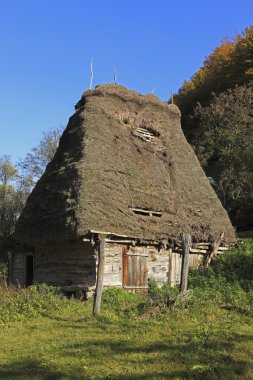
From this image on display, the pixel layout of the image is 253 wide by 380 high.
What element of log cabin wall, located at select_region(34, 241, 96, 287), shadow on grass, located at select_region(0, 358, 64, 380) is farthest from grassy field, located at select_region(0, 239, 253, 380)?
log cabin wall, located at select_region(34, 241, 96, 287)

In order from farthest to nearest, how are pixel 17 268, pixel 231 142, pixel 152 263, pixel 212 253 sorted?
pixel 231 142 < pixel 212 253 < pixel 17 268 < pixel 152 263

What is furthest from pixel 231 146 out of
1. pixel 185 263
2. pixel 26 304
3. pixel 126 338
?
pixel 126 338

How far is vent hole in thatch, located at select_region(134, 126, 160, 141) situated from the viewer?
68.7ft

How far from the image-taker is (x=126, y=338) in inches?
343

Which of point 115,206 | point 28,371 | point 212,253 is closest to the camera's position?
point 28,371

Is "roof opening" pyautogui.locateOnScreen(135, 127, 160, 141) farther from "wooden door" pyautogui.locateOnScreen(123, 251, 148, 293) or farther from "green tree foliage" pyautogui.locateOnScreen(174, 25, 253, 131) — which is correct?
"green tree foliage" pyautogui.locateOnScreen(174, 25, 253, 131)

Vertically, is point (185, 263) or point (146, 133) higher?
point (146, 133)

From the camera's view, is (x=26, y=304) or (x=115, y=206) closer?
(x=26, y=304)

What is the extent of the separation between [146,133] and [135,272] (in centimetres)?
741

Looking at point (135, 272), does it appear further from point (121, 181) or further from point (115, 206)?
point (121, 181)

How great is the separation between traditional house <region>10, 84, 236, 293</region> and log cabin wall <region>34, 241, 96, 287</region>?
0.04 meters

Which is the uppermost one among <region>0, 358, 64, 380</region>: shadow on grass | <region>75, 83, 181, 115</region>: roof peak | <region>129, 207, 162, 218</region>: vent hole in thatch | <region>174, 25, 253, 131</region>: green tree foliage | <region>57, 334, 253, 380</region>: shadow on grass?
<region>174, 25, 253, 131</region>: green tree foliage

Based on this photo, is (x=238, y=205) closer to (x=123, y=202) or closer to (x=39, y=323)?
(x=123, y=202)

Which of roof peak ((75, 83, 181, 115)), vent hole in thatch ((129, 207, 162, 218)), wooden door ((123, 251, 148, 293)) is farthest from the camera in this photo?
roof peak ((75, 83, 181, 115))
